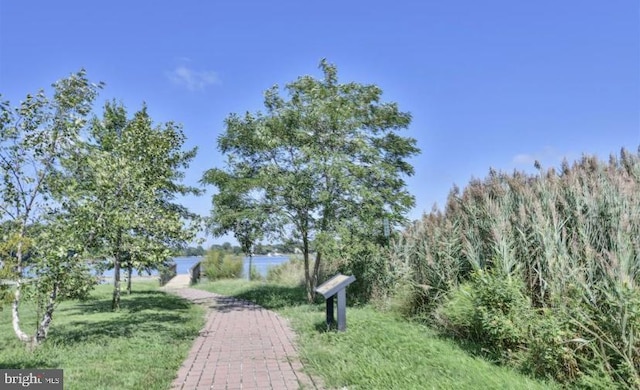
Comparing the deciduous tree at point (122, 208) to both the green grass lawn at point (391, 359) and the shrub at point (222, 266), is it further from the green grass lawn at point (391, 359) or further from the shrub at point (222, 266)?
the shrub at point (222, 266)

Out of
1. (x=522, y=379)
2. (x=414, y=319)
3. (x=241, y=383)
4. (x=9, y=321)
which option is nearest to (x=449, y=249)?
(x=414, y=319)

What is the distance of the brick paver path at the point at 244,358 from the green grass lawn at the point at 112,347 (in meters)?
0.24

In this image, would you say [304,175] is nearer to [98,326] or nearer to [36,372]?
[98,326]

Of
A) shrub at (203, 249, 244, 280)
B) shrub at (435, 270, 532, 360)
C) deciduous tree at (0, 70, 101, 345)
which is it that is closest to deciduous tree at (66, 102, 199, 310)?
deciduous tree at (0, 70, 101, 345)

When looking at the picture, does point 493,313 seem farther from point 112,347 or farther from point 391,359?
point 112,347

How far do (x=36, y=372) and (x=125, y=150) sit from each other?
4.52 metres

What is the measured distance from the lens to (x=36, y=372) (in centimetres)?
502

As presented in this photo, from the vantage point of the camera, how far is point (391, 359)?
5.56m

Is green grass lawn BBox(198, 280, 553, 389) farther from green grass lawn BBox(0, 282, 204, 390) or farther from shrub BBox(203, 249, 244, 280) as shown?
shrub BBox(203, 249, 244, 280)

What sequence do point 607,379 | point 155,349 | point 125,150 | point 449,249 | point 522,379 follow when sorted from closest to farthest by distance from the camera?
point 607,379 < point 522,379 < point 155,349 < point 449,249 < point 125,150

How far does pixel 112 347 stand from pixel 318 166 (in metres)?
6.07

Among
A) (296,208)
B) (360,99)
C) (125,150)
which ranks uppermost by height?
(360,99)

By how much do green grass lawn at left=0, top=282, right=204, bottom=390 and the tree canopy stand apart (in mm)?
3197

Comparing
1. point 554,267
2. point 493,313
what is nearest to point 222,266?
point 493,313
